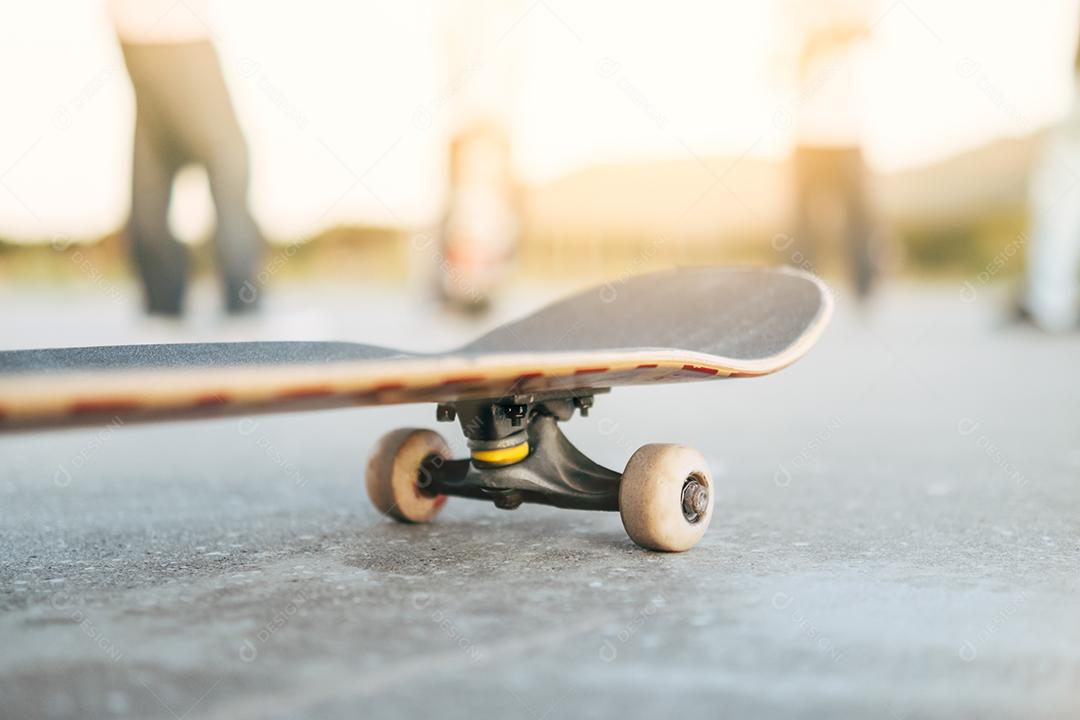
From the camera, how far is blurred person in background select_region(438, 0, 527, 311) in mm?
7668

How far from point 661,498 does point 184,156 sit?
3.27 metres

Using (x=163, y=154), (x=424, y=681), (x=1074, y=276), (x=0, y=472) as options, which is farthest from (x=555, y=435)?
(x=1074, y=276)

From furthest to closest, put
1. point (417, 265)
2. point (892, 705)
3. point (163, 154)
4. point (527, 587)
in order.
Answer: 1. point (417, 265)
2. point (163, 154)
3. point (527, 587)
4. point (892, 705)

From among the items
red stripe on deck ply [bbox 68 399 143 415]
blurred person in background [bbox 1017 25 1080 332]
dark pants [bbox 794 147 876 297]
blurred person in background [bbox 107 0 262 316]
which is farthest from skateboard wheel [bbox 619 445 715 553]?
dark pants [bbox 794 147 876 297]

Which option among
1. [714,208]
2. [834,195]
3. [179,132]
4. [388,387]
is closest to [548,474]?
[388,387]

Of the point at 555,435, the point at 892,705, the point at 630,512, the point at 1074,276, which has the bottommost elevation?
the point at 892,705

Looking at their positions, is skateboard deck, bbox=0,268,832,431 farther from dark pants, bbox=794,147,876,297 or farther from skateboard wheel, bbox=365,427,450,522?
dark pants, bbox=794,147,876,297

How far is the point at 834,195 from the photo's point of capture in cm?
678

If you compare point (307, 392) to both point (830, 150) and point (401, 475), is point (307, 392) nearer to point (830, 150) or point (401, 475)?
point (401, 475)

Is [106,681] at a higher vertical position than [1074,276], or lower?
lower

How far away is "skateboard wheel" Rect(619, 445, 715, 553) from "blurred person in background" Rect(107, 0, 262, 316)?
3118 mm

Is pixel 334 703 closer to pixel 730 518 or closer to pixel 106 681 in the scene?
pixel 106 681

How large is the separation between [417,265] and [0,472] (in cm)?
648

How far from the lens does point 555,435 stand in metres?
1.83
